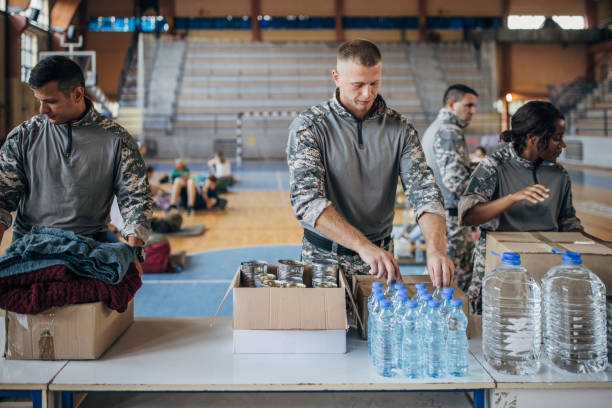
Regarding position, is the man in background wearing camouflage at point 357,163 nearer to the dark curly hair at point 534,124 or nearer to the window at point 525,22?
the dark curly hair at point 534,124

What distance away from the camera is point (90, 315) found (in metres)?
2.04

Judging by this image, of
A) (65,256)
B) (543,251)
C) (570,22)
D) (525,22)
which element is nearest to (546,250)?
(543,251)

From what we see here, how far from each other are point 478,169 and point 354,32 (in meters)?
26.2

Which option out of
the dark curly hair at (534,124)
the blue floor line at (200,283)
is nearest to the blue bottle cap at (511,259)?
the dark curly hair at (534,124)

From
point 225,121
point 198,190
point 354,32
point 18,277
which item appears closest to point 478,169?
point 18,277

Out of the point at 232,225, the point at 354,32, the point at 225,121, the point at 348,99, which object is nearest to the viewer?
the point at 348,99

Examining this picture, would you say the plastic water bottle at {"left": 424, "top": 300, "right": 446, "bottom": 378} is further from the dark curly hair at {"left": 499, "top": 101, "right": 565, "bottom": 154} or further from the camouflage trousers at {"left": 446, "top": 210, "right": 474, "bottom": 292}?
the camouflage trousers at {"left": 446, "top": 210, "right": 474, "bottom": 292}

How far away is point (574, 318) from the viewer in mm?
2002

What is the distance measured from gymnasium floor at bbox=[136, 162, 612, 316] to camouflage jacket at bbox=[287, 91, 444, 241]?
9.25 feet

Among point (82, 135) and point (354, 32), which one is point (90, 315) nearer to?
point (82, 135)

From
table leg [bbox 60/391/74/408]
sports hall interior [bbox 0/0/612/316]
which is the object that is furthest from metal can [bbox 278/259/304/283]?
sports hall interior [bbox 0/0/612/316]

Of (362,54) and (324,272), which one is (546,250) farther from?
(362,54)

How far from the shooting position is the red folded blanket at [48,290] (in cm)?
199

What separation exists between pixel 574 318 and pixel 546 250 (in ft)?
1.27
